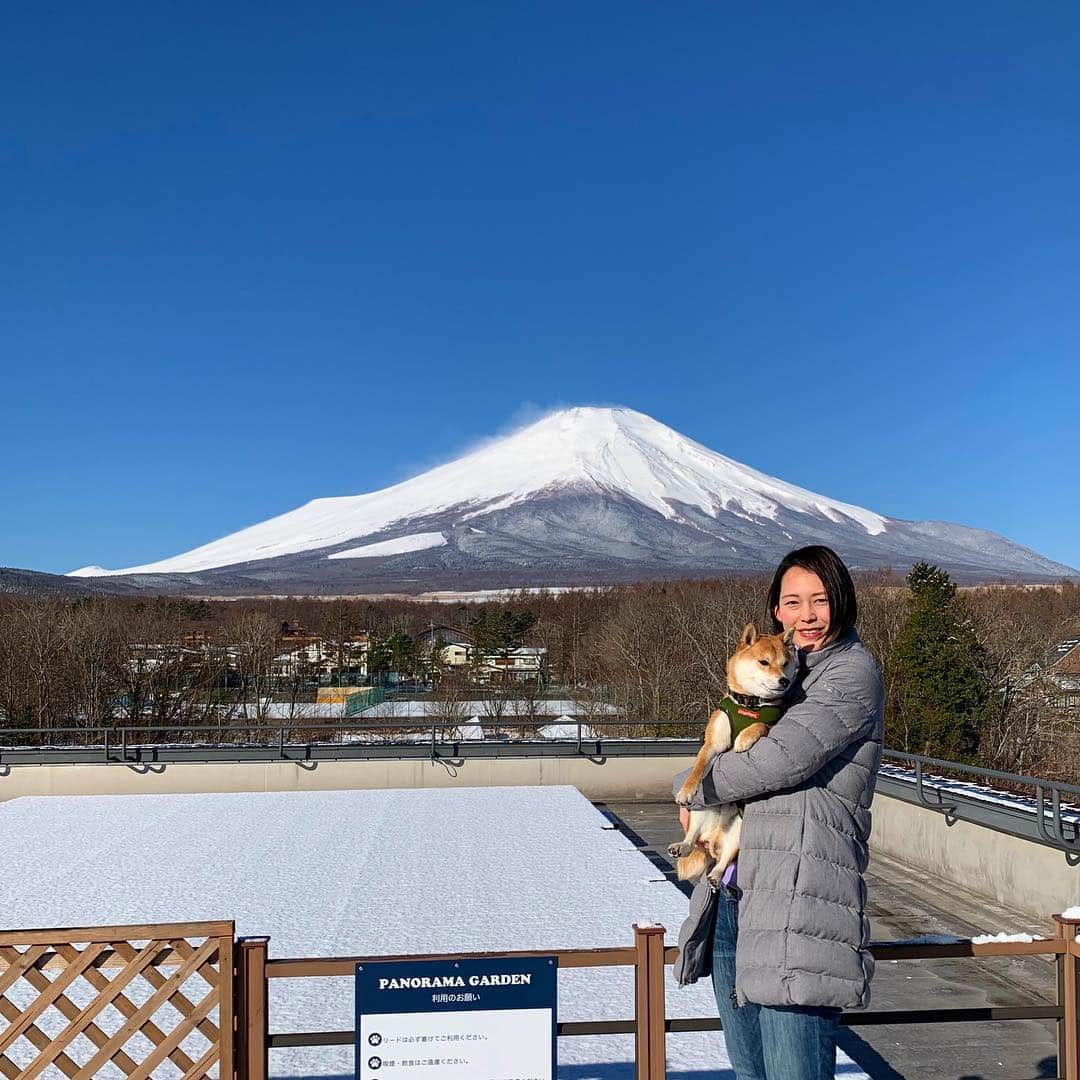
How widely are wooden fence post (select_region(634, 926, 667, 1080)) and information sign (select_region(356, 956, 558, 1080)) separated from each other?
0.27 m

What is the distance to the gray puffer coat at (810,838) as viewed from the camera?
2041mm

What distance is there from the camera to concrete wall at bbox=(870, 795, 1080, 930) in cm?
873

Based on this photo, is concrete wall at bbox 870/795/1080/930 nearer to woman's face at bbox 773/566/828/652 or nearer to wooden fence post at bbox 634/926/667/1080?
wooden fence post at bbox 634/926/667/1080

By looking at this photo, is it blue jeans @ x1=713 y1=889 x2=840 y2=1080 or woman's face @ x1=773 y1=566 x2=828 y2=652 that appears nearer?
blue jeans @ x1=713 y1=889 x2=840 y2=1080

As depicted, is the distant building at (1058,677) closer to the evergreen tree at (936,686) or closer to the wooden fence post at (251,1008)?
the evergreen tree at (936,686)

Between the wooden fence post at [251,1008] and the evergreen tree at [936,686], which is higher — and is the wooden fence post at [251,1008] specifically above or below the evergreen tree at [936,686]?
above

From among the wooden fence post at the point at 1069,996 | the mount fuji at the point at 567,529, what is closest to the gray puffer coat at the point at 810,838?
the wooden fence post at the point at 1069,996

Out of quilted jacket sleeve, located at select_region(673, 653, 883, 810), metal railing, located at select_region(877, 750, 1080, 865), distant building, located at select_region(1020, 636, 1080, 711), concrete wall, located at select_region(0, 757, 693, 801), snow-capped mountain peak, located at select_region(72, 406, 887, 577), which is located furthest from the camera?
snow-capped mountain peak, located at select_region(72, 406, 887, 577)

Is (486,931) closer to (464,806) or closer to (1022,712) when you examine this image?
(464,806)

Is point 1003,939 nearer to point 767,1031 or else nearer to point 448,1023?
point 767,1031

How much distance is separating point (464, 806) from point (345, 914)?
5571 millimetres

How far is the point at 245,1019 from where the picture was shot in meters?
2.77

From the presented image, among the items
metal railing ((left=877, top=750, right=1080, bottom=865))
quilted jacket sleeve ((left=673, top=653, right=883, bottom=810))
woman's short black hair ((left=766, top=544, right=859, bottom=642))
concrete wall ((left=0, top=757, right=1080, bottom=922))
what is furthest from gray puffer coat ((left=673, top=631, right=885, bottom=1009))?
concrete wall ((left=0, top=757, right=1080, bottom=922))

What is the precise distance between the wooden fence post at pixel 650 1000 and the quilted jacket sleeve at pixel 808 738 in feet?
2.62
